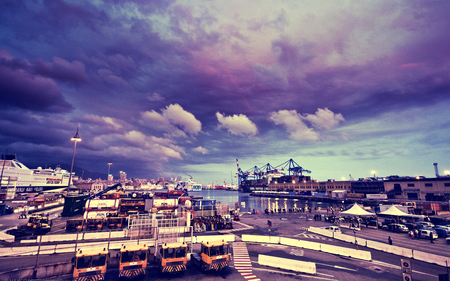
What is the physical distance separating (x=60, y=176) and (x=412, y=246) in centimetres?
17883

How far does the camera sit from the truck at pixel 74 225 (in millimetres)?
34125

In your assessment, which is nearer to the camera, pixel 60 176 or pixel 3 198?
pixel 3 198

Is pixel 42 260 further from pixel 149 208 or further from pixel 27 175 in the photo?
pixel 27 175

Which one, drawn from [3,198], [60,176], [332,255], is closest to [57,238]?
[332,255]

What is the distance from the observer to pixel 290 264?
1780 centimetres

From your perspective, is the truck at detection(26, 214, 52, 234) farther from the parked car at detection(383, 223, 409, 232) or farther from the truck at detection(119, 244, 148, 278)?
the parked car at detection(383, 223, 409, 232)

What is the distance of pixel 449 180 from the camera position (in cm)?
7262

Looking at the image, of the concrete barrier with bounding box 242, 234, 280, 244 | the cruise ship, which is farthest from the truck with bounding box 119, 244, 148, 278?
the cruise ship

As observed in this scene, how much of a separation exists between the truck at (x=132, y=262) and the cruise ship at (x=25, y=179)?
114322 mm

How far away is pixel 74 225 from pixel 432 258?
4952 centimetres

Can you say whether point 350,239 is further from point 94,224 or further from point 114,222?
point 94,224

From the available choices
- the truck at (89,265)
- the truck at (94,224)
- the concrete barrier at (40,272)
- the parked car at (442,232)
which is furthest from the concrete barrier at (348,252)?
the truck at (94,224)

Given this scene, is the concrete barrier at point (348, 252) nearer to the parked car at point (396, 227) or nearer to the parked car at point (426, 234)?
the parked car at point (426, 234)

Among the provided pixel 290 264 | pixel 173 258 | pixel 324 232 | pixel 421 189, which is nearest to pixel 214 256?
pixel 173 258
